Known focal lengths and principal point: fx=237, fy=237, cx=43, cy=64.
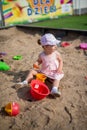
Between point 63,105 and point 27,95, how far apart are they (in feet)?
1.66

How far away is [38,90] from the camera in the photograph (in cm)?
309

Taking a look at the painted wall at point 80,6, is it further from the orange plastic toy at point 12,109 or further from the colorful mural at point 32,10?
the orange plastic toy at point 12,109

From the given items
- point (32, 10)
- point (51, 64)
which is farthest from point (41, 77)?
point (32, 10)

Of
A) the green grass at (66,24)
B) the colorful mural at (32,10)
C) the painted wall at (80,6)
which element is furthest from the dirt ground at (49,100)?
the painted wall at (80,6)

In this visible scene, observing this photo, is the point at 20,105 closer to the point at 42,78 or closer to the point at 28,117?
the point at 28,117

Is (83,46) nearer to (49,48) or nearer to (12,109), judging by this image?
(49,48)

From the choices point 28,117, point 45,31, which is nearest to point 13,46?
point 45,31

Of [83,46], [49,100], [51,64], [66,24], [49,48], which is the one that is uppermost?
[49,48]

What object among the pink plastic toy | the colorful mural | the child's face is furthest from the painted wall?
the child's face

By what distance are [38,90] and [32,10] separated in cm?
559

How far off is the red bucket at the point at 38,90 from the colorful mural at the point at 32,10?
4662 mm

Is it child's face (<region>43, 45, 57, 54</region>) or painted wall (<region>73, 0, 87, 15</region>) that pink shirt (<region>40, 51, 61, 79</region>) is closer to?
child's face (<region>43, 45, 57, 54</region>)

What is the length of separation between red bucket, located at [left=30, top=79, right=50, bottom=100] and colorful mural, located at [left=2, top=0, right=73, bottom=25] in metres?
4.66

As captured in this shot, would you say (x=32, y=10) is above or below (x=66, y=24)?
above
